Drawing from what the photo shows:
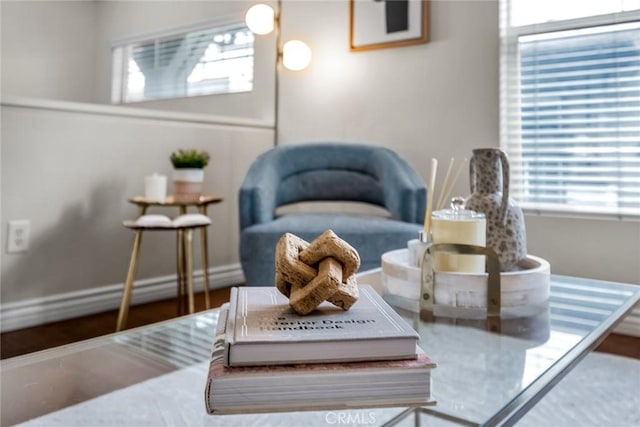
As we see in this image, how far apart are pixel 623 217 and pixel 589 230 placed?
0.15 m

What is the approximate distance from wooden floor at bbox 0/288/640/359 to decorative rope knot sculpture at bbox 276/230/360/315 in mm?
1659

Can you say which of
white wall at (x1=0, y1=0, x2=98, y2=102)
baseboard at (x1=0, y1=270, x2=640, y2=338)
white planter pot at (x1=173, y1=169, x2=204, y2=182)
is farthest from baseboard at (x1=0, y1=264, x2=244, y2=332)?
white wall at (x1=0, y1=0, x2=98, y2=102)

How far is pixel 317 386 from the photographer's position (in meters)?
0.54

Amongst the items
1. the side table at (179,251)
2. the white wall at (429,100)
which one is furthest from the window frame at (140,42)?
the side table at (179,251)

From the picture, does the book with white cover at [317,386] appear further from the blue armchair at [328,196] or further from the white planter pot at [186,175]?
the white planter pot at [186,175]

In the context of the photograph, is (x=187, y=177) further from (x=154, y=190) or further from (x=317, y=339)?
(x=317, y=339)

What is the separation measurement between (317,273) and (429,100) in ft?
7.48

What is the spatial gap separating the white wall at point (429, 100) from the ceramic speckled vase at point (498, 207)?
4.75 feet

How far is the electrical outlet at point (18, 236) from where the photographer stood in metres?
2.12

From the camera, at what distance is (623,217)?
220 centimetres

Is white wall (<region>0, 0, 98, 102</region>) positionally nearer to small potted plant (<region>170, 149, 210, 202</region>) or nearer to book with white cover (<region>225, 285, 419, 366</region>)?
small potted plant (<region>170, 149, 210, 202</region>)

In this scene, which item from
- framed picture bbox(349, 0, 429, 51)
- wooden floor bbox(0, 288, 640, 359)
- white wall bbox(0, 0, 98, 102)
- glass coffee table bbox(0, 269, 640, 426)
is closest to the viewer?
glass coffee table bbox(0, 269, 640, 426)

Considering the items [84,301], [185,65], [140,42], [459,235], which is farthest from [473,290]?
[140,42]

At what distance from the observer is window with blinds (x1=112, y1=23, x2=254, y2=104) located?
3398 millimetres
